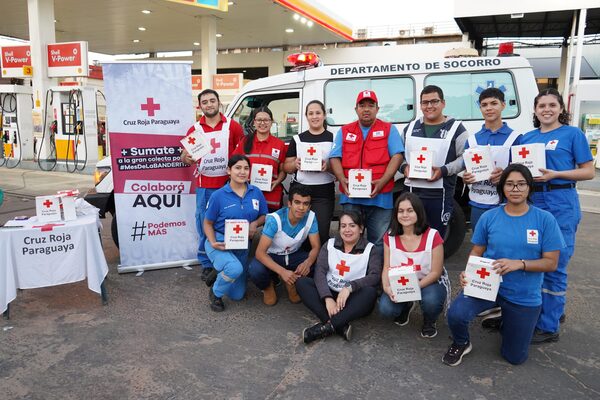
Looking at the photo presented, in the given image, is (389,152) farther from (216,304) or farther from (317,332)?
(216,304)

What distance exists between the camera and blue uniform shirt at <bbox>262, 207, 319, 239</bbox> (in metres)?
3.81

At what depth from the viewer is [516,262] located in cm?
279

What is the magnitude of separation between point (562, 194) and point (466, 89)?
1937mm

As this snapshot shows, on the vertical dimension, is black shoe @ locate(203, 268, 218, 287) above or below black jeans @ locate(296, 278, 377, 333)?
below

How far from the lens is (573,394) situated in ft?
8.55

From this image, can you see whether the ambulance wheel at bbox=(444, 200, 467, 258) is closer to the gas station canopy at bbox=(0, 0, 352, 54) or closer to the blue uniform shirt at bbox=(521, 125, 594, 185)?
the blue uniform shirt at bbox=(521, 125, 594, 185)

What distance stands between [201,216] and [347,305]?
6.46 ft

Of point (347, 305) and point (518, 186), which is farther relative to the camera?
point (347, 305)

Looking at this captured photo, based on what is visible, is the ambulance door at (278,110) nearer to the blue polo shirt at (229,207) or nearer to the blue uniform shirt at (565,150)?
the blue polo shirt at (229,207)

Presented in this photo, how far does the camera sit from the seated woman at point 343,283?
10.7 ft

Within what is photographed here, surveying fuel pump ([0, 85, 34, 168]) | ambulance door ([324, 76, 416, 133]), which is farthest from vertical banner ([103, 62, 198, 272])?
fuel pump ([0, 85, 34, 168])

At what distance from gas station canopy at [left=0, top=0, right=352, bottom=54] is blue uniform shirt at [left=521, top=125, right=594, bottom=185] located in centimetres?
1382

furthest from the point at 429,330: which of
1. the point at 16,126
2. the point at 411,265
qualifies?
the point at 16,126

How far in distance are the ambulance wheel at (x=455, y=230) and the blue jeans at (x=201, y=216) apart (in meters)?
2.47
